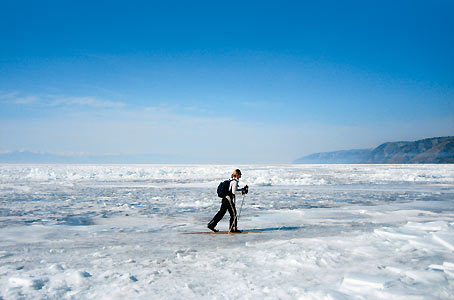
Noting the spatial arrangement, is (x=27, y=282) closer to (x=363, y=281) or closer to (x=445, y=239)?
(x=363, y=281)

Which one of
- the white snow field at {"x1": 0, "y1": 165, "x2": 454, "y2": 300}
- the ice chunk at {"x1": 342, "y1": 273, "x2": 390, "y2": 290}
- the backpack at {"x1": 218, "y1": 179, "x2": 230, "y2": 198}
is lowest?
the white snow field at {"x1": 0, "y1": 165, "x2": 454, "y2": 300}

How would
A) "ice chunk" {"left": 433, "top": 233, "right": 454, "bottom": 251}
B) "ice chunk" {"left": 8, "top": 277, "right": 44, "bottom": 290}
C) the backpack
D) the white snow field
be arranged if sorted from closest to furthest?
the white snow field < "ice chunk" {"left": 8, "top": 277, "right": 44, "bottom": 290} < "ice chunk" {"left": 433, "top": 233, "right": 454, "bottom": 251} < the backpack

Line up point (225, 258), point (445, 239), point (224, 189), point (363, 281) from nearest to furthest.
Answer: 1. point (363, 281)
2. point (225, 258)
3. point (445, 239)
4. point (224, 189)

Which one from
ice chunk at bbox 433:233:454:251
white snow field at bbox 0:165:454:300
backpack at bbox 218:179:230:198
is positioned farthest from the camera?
backpack at bbox 218:179:230:198

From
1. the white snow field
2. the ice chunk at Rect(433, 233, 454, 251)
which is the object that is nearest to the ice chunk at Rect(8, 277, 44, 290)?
the white snow field

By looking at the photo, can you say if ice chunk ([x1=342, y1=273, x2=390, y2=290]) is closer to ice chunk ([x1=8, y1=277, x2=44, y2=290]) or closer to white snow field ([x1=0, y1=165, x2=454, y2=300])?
white snow field ([x1=0, y1=165, x2=454, y2=300])

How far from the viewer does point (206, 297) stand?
3.40 metres

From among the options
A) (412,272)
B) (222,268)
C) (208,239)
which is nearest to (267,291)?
(222,268)

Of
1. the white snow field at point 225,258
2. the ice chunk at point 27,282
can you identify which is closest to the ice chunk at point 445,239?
the white snow field at point 225,258

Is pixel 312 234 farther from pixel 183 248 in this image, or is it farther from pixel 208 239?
pixel 183 248

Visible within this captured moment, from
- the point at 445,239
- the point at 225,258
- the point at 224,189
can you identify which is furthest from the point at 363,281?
the point at 224,189

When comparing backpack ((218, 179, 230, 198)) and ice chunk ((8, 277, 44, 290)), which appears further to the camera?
backpack ((218, 179, 230, 198))

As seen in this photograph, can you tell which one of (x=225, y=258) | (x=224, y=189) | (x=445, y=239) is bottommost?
(x=225, y=258)

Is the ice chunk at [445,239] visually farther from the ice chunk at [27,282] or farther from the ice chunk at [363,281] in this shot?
the ice chunk at [27,282]
